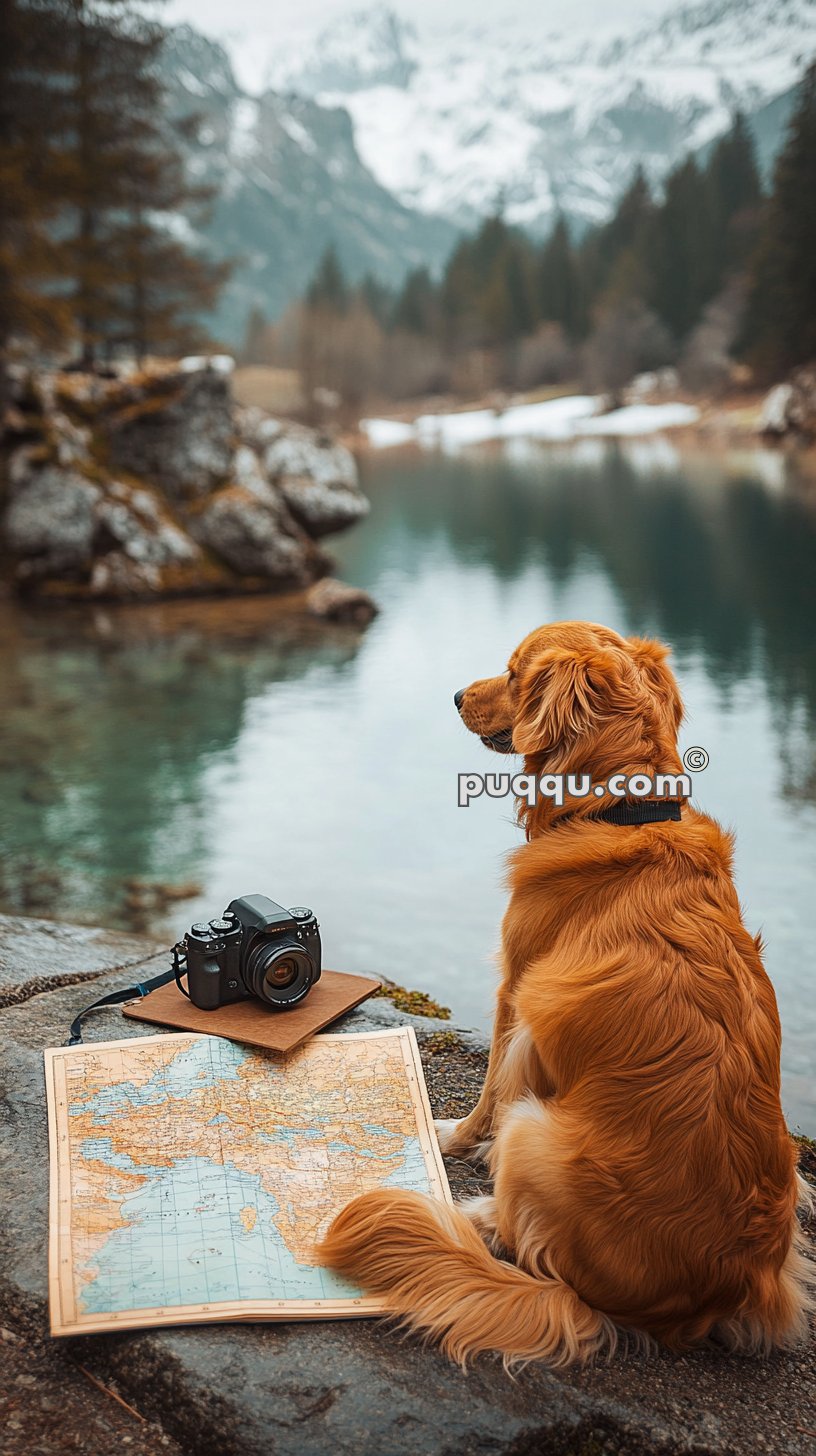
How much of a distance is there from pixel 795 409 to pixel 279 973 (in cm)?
4155

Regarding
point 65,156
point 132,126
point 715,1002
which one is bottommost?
point 715,1002

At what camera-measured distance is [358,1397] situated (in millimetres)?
2219

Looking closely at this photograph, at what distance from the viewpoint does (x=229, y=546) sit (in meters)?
18.0

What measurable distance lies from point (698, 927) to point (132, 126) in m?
24.0

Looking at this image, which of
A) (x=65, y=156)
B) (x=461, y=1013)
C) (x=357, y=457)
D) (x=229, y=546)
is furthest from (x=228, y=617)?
(x=357, y=457)

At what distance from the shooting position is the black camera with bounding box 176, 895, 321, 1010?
347 cm

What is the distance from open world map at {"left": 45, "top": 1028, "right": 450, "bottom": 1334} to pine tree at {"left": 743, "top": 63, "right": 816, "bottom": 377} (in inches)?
1831

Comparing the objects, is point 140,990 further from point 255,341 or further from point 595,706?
point 255,341

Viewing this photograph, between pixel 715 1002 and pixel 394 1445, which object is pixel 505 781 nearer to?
pixel 715 1002

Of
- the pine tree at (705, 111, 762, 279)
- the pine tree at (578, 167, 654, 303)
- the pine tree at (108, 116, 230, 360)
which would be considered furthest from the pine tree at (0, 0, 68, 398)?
the pine tree at (578, 167, 654, 303)

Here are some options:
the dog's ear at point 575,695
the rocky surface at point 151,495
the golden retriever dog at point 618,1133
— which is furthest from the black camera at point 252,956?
the rocky surface at point 151,495

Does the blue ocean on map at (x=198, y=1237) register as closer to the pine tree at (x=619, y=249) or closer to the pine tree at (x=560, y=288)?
the pine tree at (x=619, y=249)

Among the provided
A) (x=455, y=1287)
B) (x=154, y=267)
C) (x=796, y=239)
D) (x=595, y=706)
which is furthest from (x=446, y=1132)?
(x=796, y=239)

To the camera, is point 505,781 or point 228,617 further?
point 228,617
